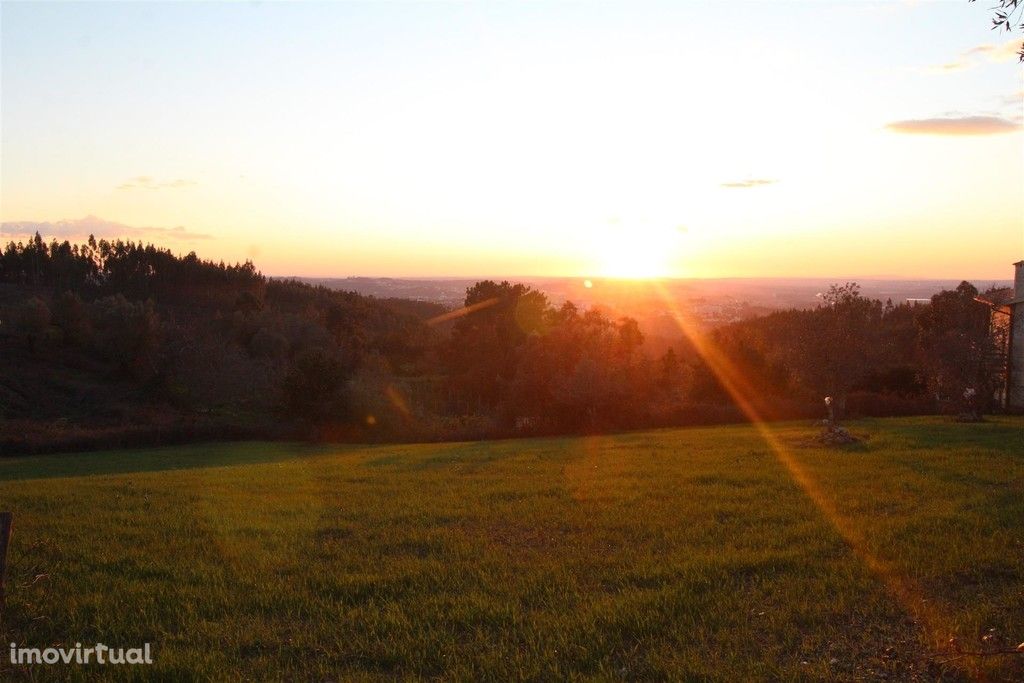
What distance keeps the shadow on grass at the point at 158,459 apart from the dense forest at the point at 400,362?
3.36 m

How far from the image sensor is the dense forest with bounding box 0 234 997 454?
31359mm

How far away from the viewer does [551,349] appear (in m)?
46.3

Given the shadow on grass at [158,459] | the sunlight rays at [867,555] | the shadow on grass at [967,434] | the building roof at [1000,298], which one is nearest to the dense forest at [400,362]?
the building roof at [1000,298]

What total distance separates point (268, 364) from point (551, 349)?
31.1 m

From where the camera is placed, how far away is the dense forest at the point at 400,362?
31.4 meters

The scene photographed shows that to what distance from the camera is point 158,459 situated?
28.6 m

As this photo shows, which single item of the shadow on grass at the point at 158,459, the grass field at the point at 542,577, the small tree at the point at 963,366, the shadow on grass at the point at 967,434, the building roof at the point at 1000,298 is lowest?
the shadow on grass at the point at 158,459

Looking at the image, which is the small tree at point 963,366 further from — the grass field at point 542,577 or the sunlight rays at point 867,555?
the grass field at point 542,577

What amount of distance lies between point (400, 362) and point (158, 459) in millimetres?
47415

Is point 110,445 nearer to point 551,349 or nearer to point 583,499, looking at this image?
point 551,349

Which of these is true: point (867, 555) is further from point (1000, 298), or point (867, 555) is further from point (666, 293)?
point (666, 293)

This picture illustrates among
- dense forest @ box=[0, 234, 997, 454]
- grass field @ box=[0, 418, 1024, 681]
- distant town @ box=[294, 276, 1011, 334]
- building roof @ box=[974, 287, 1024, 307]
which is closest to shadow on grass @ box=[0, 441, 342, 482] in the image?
dense forest @ box=[0, 234, 997, 454]

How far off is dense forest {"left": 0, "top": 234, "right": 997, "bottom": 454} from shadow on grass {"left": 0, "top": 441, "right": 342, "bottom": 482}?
132 inches

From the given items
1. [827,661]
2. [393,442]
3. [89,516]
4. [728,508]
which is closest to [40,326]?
[393,442]
